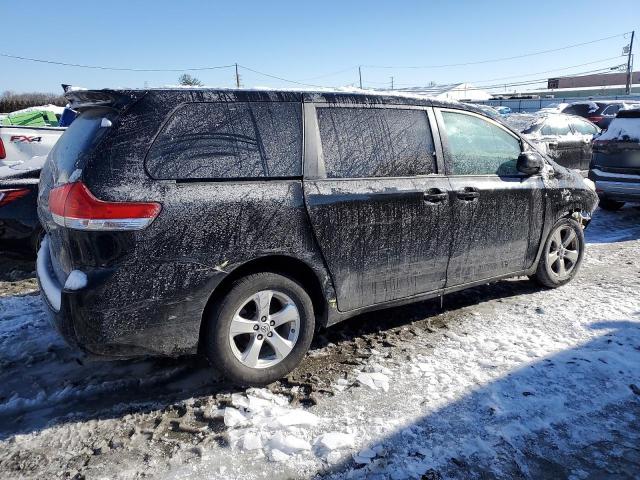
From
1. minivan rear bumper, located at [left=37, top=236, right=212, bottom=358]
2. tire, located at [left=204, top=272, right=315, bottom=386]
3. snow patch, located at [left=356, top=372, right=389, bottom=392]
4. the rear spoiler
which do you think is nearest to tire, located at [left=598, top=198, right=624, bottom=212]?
snow patch, located at [left=356, top=372, right=389, bottom=392]

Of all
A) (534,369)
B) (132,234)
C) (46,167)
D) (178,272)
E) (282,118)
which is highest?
(282,118)

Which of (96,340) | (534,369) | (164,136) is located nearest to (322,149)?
(164,136)

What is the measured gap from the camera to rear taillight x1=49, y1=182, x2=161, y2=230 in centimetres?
255

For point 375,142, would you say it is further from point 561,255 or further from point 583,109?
point 583,109

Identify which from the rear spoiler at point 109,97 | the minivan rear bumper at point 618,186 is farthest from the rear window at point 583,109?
the rear spoiler at point 109,97

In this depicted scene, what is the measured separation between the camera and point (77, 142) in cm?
285

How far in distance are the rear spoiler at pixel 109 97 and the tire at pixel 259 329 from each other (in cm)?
118

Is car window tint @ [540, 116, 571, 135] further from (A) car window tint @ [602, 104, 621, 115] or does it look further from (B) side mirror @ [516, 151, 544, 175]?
(A) car window tint @ [602, 104, 621, 115]

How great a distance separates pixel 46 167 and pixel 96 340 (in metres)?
1.29

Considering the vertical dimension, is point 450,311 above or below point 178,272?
below

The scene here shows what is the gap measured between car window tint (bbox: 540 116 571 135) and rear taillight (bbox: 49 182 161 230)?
35.6 feet

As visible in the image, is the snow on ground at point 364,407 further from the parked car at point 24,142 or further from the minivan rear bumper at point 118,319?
the parked car at point 24,142

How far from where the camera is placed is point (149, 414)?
2898 millimetres

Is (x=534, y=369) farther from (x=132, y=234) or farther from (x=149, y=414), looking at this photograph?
(x=132, y=234)
